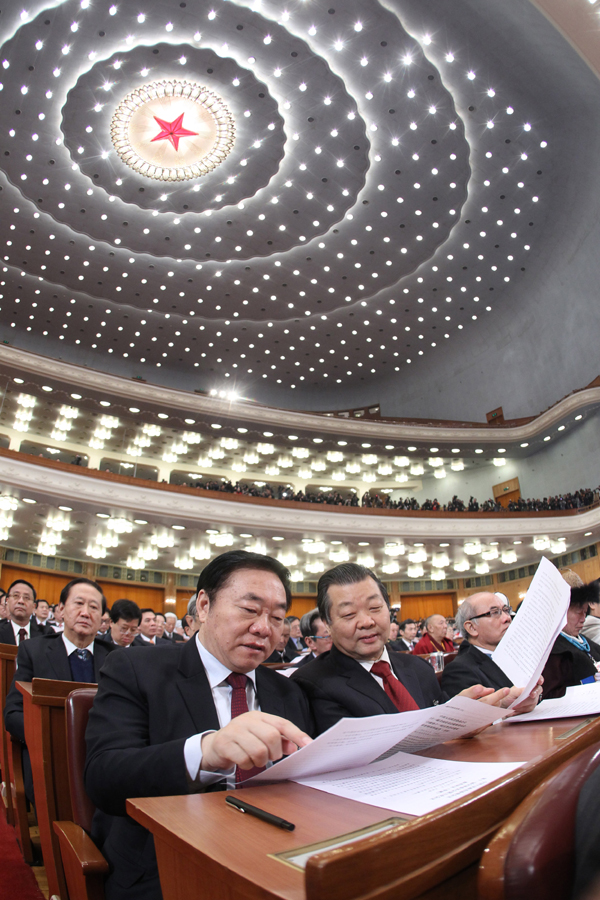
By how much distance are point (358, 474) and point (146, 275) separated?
11.9 m

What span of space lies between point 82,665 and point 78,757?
166cm

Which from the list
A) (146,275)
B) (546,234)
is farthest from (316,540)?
(546,234)

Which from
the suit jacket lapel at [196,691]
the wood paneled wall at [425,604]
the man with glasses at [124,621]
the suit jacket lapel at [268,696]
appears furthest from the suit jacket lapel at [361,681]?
the wood paneled wall at [425,604]

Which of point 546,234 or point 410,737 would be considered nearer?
point 410,737

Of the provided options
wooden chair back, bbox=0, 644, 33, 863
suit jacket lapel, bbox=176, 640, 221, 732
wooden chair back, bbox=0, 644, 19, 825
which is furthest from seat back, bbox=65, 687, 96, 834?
wooden chair back, bbox=0, 644, 19, 825

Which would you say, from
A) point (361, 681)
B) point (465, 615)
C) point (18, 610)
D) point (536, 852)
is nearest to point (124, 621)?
point (18, 610)

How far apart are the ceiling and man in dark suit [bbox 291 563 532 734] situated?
16049 millimetres

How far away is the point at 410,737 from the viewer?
1.10 metres

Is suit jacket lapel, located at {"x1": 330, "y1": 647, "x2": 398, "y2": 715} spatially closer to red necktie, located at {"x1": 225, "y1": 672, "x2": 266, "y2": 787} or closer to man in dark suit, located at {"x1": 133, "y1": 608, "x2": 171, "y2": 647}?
red necktie, located at {"x1": 225, "y1": 672, "x2": 266, "y2": 787}

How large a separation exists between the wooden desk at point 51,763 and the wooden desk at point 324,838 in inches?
40.4

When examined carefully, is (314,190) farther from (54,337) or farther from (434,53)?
(54,337)

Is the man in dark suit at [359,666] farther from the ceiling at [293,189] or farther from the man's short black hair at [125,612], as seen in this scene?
the ceiling at [293,189]

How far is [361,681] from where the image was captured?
1.81 m

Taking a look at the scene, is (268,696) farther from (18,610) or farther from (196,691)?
(18,610)
